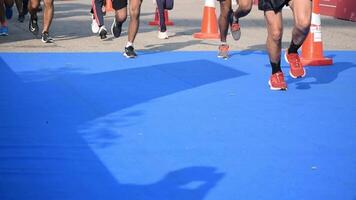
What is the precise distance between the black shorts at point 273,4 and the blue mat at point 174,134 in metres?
0.84

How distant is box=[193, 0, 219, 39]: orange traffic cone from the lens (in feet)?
31.8

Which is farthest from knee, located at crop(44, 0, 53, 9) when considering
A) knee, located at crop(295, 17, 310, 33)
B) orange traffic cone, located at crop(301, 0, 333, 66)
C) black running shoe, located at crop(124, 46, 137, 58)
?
knee, located at crop(295, 17, 310, 33)

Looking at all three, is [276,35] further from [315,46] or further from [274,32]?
[315,46]

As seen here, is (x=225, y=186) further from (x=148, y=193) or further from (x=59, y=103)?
(x=59, y=103)

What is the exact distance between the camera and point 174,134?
4.04m

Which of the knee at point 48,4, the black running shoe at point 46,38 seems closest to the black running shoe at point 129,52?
the knee at point 48,4

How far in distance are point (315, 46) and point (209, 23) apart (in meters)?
3.00

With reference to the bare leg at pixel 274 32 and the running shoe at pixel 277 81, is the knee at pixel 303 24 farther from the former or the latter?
the running shoe at pixel 277 81

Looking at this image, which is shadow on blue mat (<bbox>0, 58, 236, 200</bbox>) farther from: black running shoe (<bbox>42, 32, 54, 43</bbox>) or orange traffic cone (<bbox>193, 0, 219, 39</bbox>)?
orange traffic cone (<bbox>193, 0, 219, 39</bbox>)

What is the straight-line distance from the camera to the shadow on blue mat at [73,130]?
9.65 ft

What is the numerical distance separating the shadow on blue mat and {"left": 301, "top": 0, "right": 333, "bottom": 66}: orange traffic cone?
1156mm

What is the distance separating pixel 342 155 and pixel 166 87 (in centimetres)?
255

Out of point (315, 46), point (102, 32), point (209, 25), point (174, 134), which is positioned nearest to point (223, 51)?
point (315, 46)

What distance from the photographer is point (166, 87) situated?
578cm
